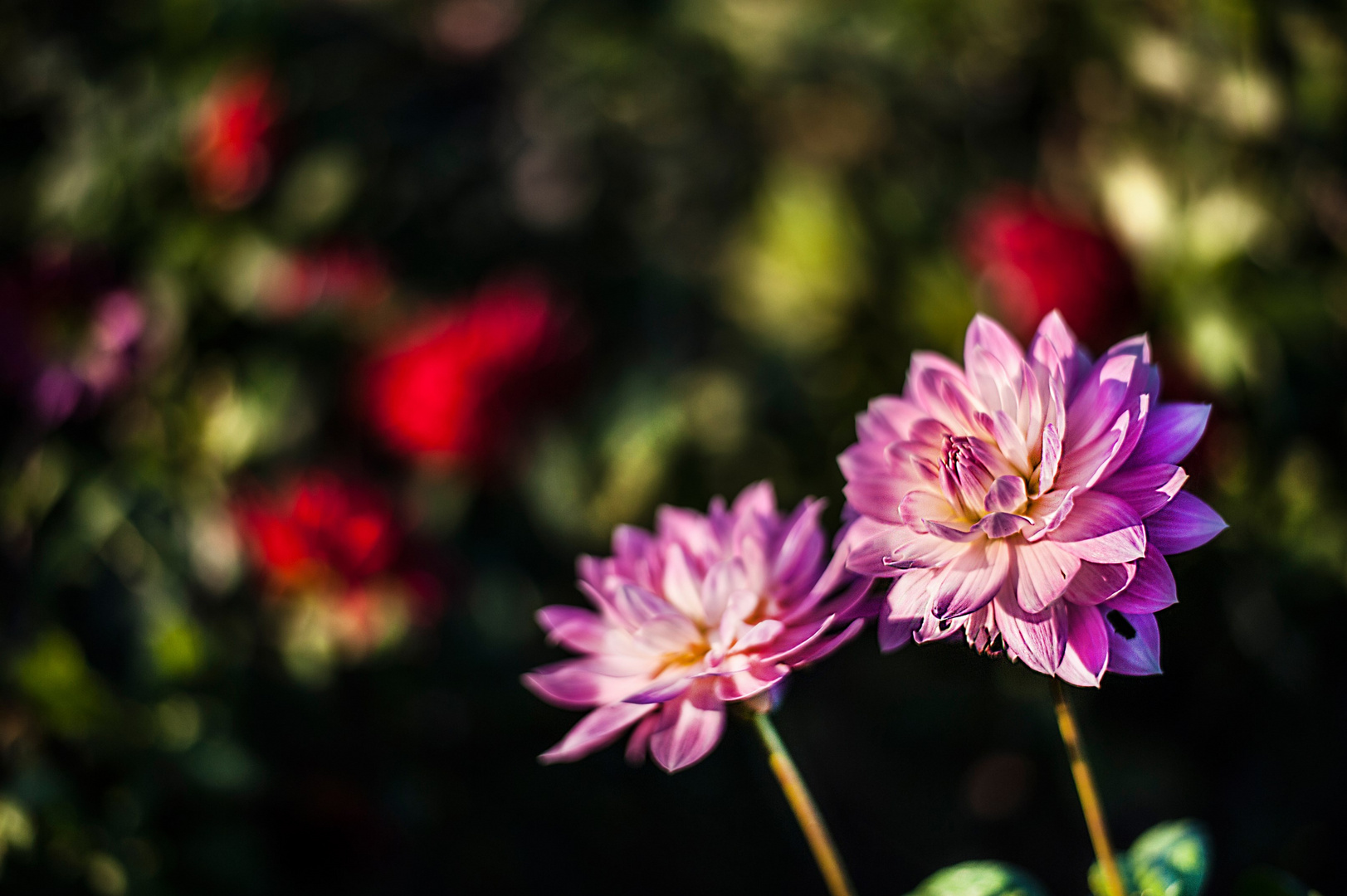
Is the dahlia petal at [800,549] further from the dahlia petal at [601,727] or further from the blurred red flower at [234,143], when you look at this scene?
the blurred red flower at [234,143]

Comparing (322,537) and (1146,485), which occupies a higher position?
(322,537)

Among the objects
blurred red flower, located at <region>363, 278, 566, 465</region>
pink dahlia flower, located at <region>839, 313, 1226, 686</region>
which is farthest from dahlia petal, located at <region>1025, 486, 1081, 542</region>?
blurred red flower, located at <region>363, 278, 566, 465</region>

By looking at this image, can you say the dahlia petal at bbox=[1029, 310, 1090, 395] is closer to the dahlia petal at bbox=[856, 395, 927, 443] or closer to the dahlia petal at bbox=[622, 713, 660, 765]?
the dahlia petal at bbox=[856, 395, 927, 443]

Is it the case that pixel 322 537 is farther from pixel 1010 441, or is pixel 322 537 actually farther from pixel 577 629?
pixel 1010 441

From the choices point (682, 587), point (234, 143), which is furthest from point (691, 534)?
point (234, 143)

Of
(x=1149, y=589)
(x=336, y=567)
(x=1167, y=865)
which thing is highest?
(x=336, y=567)

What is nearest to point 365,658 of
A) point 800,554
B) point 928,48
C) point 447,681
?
point 447,681
